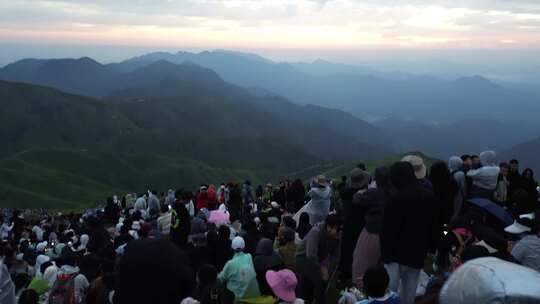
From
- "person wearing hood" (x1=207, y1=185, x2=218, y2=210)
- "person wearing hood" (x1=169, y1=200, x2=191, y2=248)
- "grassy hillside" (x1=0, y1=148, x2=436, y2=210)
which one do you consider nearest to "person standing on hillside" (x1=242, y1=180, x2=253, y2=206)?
"person wearing hood" (x1=207, y1=185, x2=218, y2=210)

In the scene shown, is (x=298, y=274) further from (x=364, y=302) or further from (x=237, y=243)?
(x=364, y=302)

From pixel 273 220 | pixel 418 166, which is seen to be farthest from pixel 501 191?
pixel 273 220

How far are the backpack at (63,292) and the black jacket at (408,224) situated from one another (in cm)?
441

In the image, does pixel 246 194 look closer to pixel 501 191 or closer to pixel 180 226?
pixel 180 226

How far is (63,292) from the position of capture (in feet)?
25.6

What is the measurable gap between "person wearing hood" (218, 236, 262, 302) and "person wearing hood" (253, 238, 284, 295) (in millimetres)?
130

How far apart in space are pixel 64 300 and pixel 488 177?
8058 millimetres

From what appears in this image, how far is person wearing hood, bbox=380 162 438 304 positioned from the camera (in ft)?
23.2

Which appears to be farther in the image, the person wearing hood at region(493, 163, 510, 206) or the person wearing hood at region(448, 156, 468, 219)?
the person wearing hood at region(493, 163, 510, 206)

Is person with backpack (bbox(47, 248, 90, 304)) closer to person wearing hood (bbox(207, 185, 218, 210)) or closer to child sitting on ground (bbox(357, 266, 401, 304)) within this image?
child sitting on ground (bbox(357, 266, 401, 304))

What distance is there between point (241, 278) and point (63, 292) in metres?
2.56

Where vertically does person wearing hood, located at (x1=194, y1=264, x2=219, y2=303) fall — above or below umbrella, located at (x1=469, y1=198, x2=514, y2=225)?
below

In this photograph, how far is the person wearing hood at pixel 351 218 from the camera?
8.56 metres

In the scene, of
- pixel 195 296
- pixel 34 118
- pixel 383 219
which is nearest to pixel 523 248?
pixel 383 219
